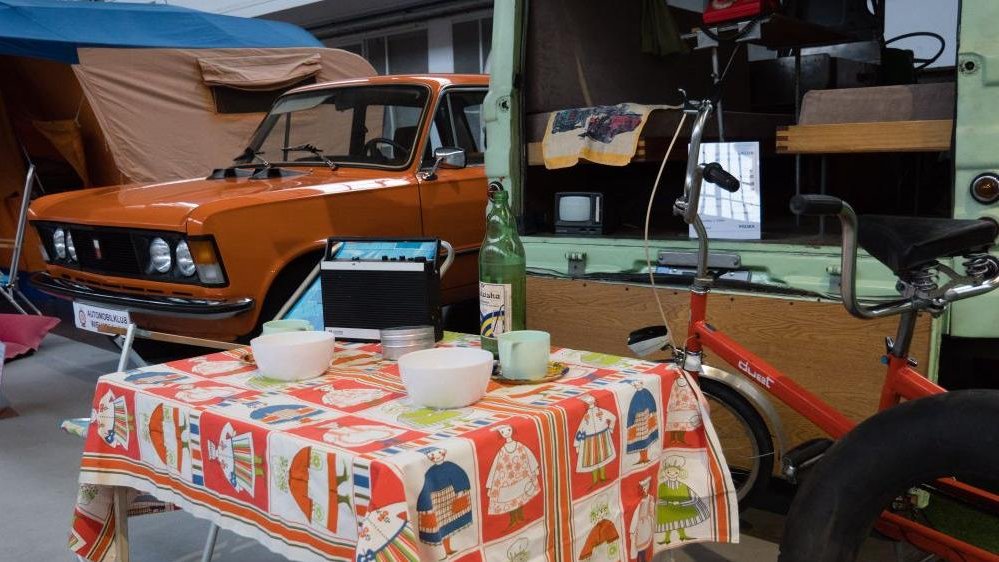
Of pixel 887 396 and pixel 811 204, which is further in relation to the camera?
pixel 887 396

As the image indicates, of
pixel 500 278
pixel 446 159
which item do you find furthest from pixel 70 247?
pixel 500 278

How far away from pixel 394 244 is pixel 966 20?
1708mm

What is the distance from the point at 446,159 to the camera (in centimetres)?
421

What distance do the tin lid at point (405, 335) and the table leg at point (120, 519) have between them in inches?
25.8

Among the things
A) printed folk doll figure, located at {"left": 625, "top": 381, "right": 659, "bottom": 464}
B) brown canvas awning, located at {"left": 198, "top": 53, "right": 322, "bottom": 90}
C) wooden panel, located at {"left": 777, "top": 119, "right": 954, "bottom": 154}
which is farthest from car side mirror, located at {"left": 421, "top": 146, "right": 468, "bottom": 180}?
printed folk doll figure, located at {"left": 625, "top": 381, "right": 659, "bottom": 464}

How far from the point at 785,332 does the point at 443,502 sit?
70.8 inches

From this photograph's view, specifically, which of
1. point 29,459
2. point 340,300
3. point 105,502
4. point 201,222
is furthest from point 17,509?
point 340,300

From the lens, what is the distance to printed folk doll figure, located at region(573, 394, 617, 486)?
1.52 metres

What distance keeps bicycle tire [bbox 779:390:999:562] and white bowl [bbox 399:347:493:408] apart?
0.78 metres

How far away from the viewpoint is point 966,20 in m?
2.32

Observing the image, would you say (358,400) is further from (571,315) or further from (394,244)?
(571,315)

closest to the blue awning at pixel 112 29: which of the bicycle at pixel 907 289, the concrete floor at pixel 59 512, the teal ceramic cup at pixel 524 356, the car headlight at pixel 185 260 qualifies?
the concrete floor at pixel 59 512

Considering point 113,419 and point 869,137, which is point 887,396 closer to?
point 869,137

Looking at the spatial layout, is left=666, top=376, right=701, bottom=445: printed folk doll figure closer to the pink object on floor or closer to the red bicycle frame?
the red bicycle frame
